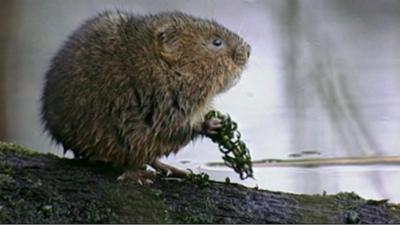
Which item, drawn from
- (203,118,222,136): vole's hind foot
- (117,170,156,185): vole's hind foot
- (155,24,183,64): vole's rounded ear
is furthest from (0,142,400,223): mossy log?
(155,24,183,64): vole's rounded ear

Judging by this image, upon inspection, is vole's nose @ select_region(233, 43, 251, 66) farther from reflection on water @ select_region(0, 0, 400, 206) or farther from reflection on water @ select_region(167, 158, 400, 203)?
reflection on water @ select_region(167, 158, 400, 203)

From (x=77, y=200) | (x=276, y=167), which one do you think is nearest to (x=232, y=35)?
(x=77, y=200)

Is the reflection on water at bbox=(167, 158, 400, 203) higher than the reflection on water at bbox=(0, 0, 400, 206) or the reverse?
the reverse

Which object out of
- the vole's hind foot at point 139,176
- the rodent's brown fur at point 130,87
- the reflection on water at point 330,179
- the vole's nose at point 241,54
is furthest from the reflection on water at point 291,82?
the vole's hind foot at point 139,176

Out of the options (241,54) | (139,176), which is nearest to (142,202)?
(139,176)

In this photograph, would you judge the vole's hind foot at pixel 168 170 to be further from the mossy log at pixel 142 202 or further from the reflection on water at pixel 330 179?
the reflection on water at pixel 330 179
